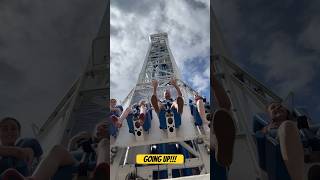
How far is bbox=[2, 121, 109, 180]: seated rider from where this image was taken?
1.57 metres

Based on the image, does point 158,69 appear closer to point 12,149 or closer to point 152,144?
point 152,144

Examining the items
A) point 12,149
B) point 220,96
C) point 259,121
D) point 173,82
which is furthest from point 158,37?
point 12,149

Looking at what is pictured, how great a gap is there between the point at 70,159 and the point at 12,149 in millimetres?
259

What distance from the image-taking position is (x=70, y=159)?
1.63 m

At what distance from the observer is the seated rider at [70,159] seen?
61.9 inches

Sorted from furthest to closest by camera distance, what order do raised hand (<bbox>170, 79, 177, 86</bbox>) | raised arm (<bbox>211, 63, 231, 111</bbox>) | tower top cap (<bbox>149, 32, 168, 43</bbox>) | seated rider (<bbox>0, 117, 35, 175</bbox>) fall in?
raised hand (<bbox>170, 79, 177, 86</bbox>) < tower top cap (<bbox>149, 32, 168, 43</bbox>) < raised arm (<bbox>211, 63, 231, 111</bbox>) < seated rider (<bbox>0, 117, 35, 175</bbox>)

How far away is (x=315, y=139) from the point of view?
1571 mm

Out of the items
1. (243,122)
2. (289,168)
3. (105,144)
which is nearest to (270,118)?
(243,122)

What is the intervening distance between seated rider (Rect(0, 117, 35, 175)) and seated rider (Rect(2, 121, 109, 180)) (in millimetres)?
34

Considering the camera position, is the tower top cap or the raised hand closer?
the tower top cap

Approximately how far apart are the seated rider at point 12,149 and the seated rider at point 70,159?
3 cm

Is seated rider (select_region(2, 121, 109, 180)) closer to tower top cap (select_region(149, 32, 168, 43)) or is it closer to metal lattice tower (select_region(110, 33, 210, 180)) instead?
metal lattice tower (select_region(110, 33, 210, 180))

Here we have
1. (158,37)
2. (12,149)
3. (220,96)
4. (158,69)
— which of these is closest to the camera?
(12,149)

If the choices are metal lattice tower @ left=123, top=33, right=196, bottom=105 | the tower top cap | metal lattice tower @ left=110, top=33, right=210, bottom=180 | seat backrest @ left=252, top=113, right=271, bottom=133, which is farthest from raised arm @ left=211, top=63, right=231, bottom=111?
the tower top cap
